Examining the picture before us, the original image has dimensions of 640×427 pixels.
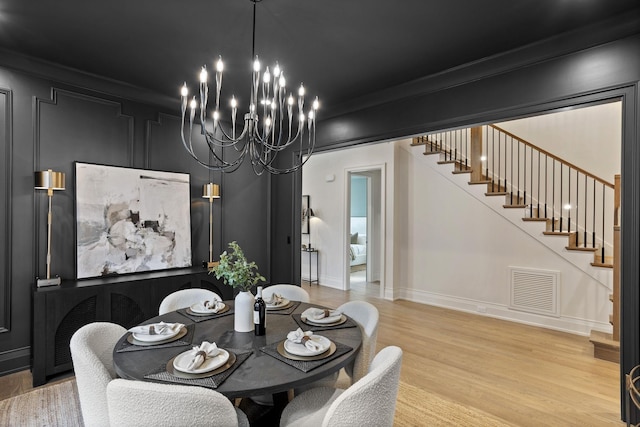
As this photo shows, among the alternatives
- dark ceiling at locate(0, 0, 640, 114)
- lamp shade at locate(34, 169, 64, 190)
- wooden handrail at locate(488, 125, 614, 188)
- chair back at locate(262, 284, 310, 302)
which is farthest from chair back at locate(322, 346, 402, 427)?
wooden handrail at locate(488, 125, 614, 188)

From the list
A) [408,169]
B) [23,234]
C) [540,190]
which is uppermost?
[408,169]

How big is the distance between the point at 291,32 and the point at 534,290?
4.22m

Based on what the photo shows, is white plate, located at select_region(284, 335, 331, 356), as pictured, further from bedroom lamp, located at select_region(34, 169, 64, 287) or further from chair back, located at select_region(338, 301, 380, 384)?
bedroom lamp, located at select_region(34, 169, 64, 287)

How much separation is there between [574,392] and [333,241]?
436cm

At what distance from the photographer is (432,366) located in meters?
3.22

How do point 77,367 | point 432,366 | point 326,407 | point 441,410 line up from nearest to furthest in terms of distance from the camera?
point 77,367
point 326,407
point 441,410
point 432,366

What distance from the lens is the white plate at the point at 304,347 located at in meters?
1.62

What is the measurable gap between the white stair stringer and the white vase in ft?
13.2

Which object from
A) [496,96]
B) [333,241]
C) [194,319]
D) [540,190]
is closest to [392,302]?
[333,241]

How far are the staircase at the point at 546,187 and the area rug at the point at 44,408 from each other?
4.64m

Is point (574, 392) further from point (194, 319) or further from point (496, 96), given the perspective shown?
point (194, 319)

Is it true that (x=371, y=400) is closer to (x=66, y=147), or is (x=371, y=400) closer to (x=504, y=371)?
(x=504, y=371)

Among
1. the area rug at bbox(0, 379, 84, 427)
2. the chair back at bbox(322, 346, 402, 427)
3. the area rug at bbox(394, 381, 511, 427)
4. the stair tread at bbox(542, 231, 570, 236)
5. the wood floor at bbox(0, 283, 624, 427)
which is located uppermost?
the stair tread at bbox(542, 231, 570, 236)

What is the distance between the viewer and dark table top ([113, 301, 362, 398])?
140 cm
